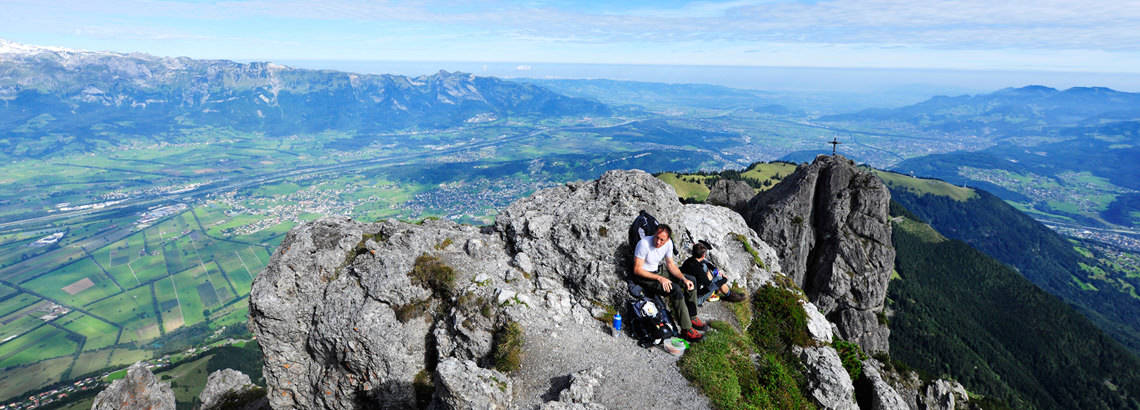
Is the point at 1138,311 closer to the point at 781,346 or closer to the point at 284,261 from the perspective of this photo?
the point at 781,346

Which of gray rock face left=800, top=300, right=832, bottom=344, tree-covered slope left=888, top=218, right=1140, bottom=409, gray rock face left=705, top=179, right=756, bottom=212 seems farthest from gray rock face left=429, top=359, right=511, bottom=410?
tree-covered slope left=888, top=218, right=1140, bottom=409

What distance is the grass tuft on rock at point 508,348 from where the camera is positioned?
686 inches

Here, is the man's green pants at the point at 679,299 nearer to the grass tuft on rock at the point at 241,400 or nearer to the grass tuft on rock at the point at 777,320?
the grass tuft on rock at the point at 777,320

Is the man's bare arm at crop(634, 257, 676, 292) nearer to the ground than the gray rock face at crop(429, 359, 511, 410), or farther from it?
farther from it

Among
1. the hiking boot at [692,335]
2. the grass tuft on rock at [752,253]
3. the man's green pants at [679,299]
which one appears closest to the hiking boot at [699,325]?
the man's green pants at [679,299]

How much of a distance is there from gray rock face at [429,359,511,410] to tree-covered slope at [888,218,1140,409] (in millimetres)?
112010

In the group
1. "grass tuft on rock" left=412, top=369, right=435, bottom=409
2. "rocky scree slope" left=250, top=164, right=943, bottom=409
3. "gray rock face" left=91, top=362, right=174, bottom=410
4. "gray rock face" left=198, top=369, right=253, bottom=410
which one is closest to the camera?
"rocky scree slope" left=250, top=164, right=943, bottom=409

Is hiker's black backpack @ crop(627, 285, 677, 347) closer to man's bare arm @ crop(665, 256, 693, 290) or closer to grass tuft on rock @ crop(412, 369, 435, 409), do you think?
man's bare arm @ crop(665, 256, 693, 290)

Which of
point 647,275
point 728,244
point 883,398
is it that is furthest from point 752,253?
point 647,275

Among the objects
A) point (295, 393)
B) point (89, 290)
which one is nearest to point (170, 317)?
point (89, 290)

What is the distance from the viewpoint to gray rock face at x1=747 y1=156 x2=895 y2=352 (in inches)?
1602

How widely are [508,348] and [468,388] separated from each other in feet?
11.6

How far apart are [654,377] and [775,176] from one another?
188 meters

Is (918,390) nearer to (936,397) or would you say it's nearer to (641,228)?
(936,397)
